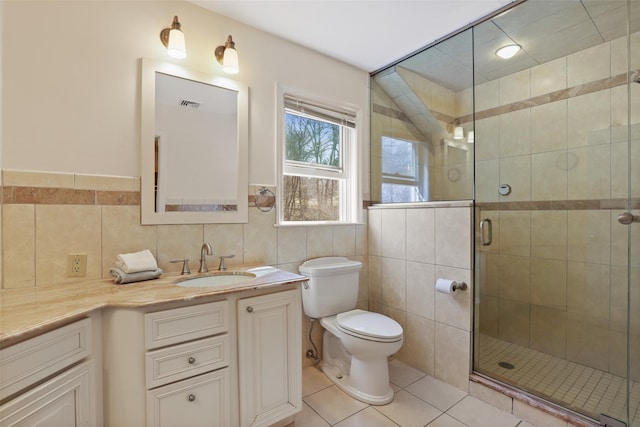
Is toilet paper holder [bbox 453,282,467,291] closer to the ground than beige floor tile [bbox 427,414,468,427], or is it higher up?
higher up

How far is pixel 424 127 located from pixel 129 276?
2.38 metres

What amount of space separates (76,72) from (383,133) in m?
2.10

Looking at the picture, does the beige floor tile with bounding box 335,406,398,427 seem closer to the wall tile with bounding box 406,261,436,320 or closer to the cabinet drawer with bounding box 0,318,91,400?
the wall tile with bounding box 406,261,436,320

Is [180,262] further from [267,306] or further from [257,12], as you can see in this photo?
[257,12]

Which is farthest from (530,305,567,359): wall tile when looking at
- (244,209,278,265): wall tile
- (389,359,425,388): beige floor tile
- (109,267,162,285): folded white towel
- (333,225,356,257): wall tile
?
(109,267,162,285): folded white towel

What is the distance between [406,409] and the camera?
173 cm

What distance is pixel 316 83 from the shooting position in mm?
2248

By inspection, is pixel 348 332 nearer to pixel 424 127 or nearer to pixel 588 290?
pixel 588 290

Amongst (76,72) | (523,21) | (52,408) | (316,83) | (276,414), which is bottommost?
(276,414)

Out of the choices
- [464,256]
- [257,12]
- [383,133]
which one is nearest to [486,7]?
[383,133]

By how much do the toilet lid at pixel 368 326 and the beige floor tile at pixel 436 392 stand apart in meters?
0.48

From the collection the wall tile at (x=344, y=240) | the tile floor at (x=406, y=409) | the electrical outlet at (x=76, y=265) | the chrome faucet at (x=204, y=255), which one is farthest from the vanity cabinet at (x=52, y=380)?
the wall tile at (x=344, y=240)

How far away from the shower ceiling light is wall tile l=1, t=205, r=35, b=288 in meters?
2.91

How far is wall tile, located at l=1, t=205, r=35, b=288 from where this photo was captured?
49.8 inches
